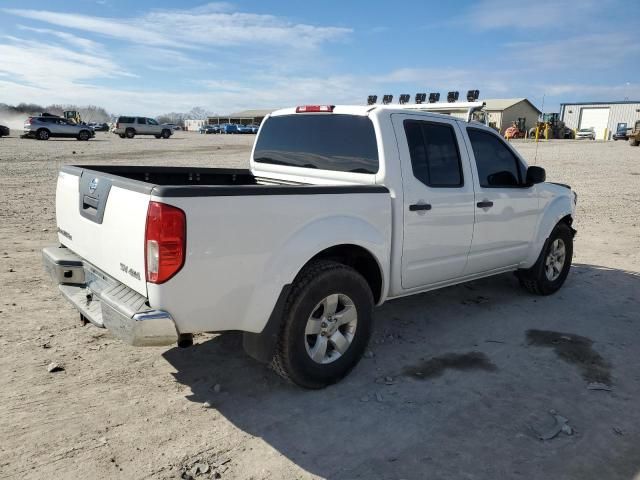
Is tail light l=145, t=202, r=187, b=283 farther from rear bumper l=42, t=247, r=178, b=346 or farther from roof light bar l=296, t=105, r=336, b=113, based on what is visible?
roof light bar l=296, t=105, r=336, b=113

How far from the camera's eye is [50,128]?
3356cm

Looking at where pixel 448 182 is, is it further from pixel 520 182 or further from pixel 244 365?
pixel 244 365

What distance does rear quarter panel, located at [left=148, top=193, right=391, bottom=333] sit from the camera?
276 centimetres

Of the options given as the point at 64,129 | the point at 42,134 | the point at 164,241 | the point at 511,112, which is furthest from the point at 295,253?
the point at 511,112

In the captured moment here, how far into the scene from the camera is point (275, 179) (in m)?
4.73

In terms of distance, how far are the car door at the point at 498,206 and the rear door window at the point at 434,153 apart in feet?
0.79

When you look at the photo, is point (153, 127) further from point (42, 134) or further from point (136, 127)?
point (42, 134)

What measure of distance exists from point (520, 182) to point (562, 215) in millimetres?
889

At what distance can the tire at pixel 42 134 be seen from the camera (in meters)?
33.4

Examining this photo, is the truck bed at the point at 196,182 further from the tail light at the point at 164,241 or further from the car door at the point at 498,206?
the car door at the point at 498,206

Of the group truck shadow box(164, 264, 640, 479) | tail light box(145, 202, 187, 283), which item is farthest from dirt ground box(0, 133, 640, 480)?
tail light box(145, 202, 187, 283)

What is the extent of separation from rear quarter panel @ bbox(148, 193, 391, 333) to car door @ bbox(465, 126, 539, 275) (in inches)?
66.5

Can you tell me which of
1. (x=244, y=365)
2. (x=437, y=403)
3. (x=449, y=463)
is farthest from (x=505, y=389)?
(x=244, y=365)

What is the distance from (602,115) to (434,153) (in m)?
83.8
